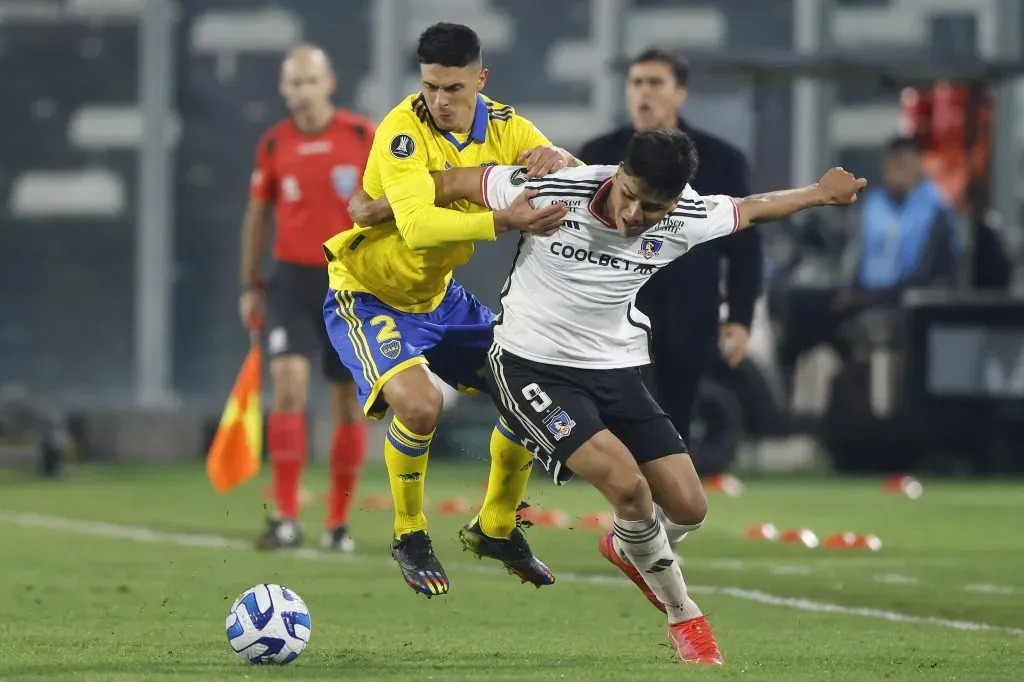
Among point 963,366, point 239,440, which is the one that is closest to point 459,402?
point 963,366

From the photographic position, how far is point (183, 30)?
66.1ft

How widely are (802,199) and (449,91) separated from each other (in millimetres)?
1235

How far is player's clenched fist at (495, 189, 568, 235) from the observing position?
21.4 feet

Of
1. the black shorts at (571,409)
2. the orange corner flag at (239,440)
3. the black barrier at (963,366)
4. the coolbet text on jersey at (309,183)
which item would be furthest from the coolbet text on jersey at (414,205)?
the black barrier at (963,366)

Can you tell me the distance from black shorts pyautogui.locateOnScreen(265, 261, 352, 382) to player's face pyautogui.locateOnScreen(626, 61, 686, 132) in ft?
6.77

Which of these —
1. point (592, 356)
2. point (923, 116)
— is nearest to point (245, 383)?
point (592, 356)

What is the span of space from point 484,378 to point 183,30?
43.3 ft

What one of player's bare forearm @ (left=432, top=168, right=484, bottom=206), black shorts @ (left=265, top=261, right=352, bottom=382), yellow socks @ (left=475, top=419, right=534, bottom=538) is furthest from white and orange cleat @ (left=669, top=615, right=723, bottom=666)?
black shorts @ (left=265, top=261, right=352, bottom=382)

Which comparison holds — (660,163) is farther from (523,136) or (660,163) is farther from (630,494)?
(523,136)

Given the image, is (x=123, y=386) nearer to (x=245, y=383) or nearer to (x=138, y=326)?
(x=138, y=326)

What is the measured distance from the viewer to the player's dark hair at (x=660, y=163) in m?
6.28

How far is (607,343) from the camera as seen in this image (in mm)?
6758

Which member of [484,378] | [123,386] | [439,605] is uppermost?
[484,378]

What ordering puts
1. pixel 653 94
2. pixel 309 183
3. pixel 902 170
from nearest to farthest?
pixel 653 94 < pixel 309 183 < pixel 902 170
